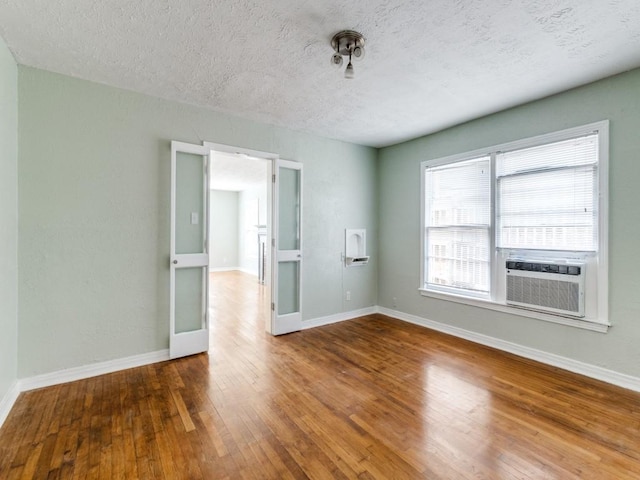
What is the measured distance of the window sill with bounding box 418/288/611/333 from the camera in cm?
270

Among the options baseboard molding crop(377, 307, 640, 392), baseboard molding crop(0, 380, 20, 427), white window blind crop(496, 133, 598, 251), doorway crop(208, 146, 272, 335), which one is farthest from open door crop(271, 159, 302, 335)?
white window blind crop(496, 133, 598, 251)

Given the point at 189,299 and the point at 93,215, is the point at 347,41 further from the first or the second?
the point at 189,299

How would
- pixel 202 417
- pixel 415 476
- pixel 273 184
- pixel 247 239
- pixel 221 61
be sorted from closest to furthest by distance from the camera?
pixel 415 476, pixel 202 417, pixel 221 61, pixel 273 184, pixel 247 239

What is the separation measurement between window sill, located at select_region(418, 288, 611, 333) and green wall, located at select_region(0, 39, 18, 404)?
4194 millimetres

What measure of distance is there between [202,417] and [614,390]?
10.6 ft

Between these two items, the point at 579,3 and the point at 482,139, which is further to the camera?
the point at 482,139

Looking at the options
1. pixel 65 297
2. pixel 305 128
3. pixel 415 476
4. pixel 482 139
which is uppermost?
pixel 305 128

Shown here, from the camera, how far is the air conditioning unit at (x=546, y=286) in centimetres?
278

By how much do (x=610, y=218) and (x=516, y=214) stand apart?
76 cm

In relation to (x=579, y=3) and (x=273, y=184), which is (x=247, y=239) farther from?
(x=579, y=3)

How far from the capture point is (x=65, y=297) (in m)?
2.60

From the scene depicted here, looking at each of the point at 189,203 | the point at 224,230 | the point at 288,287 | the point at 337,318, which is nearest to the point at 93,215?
the point at 189,203

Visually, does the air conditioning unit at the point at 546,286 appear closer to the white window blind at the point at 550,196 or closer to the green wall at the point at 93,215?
the white window blind at the point at 550,196

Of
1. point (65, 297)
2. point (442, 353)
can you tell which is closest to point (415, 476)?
point (442, 353)
